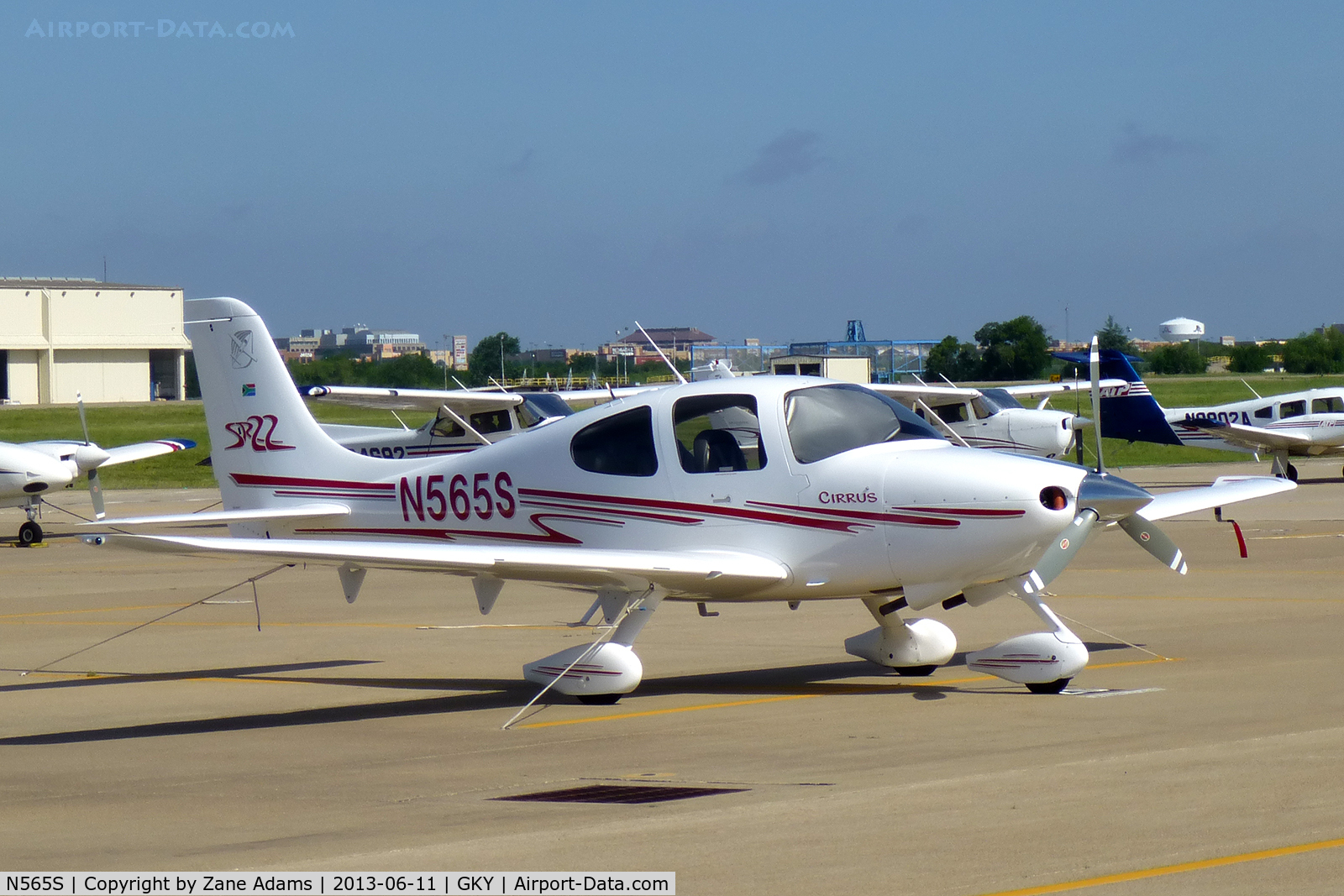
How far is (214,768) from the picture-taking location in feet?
26.3

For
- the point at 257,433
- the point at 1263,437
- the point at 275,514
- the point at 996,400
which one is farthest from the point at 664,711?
the point at 1263,437

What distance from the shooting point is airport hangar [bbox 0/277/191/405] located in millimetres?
84750

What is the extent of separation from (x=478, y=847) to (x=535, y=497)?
4705 millimetres

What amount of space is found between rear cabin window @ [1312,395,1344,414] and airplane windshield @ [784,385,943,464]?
2970 centimetres

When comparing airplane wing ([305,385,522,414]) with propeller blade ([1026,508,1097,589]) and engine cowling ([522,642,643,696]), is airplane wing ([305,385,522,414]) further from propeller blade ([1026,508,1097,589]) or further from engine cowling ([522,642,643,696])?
propeller blade ([1026,508,1097,589])

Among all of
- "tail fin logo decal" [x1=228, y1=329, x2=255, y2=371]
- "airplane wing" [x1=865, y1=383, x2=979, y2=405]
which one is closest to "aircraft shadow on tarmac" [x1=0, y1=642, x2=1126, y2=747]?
"tail fin logo decal" [x1=228, y1=329, x2=255, y2=371]

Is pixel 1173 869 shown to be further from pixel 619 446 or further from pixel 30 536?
pixel 30 536

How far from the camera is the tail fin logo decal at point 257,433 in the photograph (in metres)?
12.0

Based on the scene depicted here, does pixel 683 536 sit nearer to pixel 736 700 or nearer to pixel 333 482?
pixel 736 700

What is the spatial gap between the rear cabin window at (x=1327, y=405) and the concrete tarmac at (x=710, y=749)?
72.1 ft

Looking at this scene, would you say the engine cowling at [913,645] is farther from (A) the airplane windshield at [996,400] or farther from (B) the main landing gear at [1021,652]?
(A) the airplane windshield at [996,400]

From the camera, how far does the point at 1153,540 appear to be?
10008 millimetres

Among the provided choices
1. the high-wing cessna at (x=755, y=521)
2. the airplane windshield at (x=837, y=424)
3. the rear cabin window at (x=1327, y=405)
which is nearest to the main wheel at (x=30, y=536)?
the high-wing cessna at (x=755, y=521)

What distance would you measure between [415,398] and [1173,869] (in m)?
23.5
